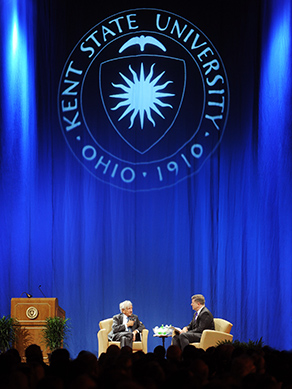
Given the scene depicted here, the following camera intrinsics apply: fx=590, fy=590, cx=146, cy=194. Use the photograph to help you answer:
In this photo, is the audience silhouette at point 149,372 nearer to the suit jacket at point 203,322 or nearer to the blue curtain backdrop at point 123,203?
the suit jacket at point 203,322

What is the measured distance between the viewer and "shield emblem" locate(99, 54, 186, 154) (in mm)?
8203

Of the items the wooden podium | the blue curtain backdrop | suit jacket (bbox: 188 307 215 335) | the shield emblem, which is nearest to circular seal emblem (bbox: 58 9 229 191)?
the shield emblem

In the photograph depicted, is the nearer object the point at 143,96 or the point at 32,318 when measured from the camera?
the point at 32,318

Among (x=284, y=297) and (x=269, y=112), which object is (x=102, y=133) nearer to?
(x=269, y=112)

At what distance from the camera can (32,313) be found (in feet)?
23.2

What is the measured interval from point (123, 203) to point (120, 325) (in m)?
1.70

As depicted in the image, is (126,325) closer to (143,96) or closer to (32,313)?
(32,313)

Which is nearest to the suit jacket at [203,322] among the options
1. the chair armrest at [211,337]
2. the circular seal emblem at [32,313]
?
the chair armrest at [211,337]

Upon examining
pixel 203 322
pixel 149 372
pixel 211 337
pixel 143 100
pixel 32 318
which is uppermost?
pixel 143 100

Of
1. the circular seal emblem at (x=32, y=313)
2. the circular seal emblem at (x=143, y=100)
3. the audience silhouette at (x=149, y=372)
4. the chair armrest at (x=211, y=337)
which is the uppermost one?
the circular seal emblem at (x=143, y=100)

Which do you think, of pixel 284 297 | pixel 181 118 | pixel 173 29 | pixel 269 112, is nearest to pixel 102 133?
pixel 181 118

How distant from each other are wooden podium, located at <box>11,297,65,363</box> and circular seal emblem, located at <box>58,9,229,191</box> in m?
2.06

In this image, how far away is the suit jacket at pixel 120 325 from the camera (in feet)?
24.4

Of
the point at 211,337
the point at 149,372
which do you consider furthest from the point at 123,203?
the point at 149,372
